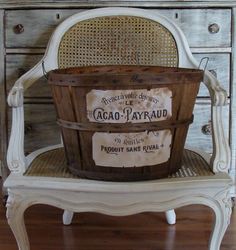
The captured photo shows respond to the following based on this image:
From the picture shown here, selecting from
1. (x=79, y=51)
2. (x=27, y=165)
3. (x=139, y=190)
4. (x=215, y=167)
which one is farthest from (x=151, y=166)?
(x=79, y=51)

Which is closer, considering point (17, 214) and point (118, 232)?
point (17, 214)

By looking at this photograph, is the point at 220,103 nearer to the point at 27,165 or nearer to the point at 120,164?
the point at 120,164

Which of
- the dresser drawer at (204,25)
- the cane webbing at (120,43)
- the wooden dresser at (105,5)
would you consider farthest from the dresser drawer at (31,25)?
the dresser drawer at (204,25)

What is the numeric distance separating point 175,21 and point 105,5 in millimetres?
284

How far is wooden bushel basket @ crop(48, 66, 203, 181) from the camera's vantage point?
107cm

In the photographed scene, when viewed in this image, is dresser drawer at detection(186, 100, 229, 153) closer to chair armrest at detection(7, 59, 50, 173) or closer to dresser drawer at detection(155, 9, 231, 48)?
dresser drawer at detection(155, 9, 231, 48)

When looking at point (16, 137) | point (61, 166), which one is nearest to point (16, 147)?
point (16, 137)

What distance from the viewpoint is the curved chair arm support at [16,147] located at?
3.99ft

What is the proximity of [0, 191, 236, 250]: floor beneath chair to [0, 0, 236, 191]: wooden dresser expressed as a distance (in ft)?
1.07

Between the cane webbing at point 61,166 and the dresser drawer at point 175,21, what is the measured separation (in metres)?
0.52

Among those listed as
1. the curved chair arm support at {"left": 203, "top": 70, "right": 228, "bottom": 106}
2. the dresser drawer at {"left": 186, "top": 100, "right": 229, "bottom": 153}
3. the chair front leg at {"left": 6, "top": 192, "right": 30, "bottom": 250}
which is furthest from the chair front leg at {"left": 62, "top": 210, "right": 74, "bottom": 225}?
the curved chair arm support at {"left": 203, "top": 70, "right": 228, "bottom": 106}

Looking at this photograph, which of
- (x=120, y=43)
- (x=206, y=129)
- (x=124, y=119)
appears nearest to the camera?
(x=124, y=119)

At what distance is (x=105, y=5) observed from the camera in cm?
170

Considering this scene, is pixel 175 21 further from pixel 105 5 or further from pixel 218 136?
pixel 218 136
